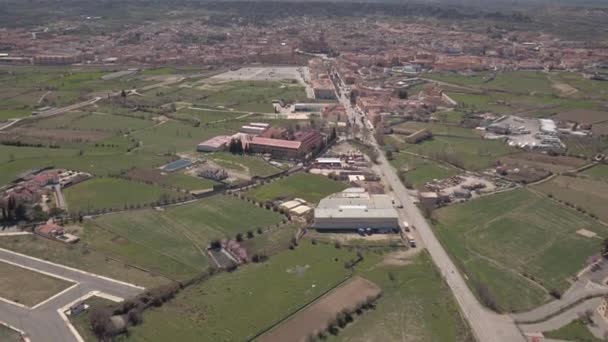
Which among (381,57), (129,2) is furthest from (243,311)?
(129,2)

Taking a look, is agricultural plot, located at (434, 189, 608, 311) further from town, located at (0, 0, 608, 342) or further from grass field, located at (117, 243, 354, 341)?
grass field, located at (117, 243, 354, 341)

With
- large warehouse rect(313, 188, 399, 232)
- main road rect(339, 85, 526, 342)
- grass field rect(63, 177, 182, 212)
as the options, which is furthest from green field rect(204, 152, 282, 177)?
main road rect(339, 85, 526, 342)

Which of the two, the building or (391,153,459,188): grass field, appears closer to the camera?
(391,153,459,188): grass field

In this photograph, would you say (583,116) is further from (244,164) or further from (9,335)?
(9,335)

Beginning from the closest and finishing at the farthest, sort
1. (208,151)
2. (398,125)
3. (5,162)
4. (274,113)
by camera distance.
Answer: (5,162), (208,151), (398,125), (274,113)

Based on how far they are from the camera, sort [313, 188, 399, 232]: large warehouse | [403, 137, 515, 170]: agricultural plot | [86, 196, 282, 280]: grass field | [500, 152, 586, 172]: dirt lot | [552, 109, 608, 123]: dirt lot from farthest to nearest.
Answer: [552, 109, 608, 123]: dirt lot
[403, 137, 515, 170]: agricultural plot
[500, 152, 586, 172]: dirt lot
[313, 188, 399, 232]: large warehouse
[86, 196, 282, 280]: grass field

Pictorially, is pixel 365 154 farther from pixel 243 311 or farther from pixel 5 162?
pixel 5 162
